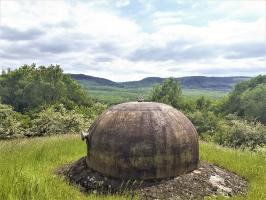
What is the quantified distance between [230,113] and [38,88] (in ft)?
103

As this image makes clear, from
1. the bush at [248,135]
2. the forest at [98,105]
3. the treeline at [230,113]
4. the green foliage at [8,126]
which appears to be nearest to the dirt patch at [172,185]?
the green foliage at [8,126]

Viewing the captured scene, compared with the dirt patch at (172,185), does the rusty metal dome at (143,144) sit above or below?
above

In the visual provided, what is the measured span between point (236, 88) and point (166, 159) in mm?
58392

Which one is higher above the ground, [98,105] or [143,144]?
[143,144]

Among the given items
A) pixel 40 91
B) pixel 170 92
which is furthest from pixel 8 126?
pixel 170 92

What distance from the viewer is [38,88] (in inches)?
2041

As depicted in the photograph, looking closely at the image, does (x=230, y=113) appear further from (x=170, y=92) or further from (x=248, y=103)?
(x=170, y=92)

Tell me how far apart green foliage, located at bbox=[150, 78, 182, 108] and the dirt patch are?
46.6 meters

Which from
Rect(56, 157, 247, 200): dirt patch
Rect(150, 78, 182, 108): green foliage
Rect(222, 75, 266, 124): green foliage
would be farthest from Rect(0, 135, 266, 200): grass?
Rect(150, 78, 182, 108): green foliage

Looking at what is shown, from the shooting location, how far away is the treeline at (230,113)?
32125 mm

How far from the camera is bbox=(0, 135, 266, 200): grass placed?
682cm

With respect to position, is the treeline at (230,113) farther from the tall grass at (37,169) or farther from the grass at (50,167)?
the tall grass at (37,169)

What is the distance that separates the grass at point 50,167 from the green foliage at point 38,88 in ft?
106

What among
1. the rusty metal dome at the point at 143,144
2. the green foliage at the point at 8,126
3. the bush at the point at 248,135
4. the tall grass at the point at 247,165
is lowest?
the bush at the point at 248,135
